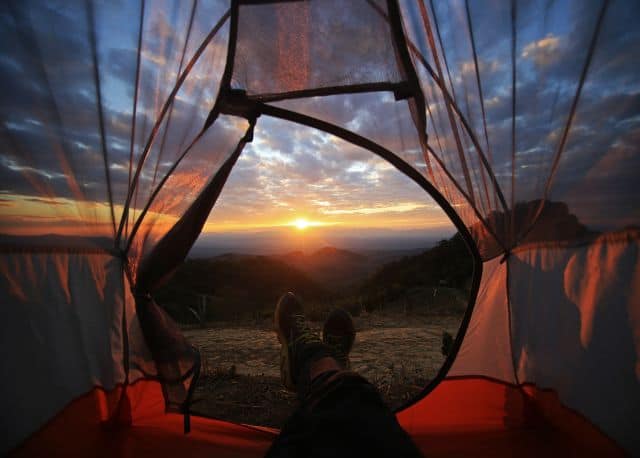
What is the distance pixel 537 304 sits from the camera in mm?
1765

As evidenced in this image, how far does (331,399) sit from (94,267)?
4.39ft

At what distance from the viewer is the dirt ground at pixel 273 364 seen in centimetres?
265

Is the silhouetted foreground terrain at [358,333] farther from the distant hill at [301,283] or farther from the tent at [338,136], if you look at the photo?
the tent at [338,136]

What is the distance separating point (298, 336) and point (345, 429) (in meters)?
1.44

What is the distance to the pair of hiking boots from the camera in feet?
7.45

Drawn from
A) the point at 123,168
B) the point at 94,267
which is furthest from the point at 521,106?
the point at 94,267

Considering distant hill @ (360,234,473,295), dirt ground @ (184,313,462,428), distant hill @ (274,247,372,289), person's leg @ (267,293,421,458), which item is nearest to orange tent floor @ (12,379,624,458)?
dirt ground @ (184,313,462,428)

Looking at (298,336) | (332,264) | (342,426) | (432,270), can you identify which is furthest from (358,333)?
(332,264)

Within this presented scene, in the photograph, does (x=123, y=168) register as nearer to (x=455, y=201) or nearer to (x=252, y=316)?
(x=455, y=201)

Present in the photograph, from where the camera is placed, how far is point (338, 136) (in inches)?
81.3

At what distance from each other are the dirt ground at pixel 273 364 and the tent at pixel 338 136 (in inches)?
22.6

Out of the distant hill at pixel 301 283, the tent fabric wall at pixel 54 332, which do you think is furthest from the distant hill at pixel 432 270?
the tent fabric wall at pixel 54 332

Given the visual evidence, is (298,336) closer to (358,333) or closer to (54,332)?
(54,332)

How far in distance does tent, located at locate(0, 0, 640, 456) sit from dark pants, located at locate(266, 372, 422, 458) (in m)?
0.84
